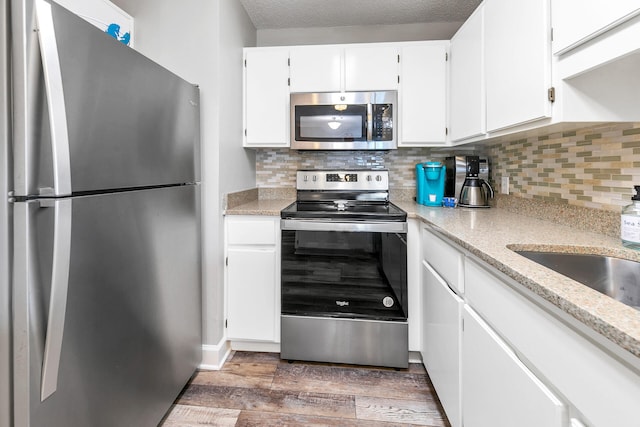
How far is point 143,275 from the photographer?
4.21ft

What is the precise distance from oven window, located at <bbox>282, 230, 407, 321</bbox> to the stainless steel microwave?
2.32ft

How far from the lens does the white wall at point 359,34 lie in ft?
8.27

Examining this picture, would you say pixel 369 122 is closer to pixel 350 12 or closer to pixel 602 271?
pixel 350 12

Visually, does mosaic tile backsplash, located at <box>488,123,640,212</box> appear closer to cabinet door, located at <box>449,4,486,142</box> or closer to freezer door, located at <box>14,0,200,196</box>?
cabinet door, located at <box>449,4,486,142</box>

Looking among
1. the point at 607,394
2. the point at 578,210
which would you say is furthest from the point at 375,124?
the point at 607,394

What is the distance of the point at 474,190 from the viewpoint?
215 centimetres

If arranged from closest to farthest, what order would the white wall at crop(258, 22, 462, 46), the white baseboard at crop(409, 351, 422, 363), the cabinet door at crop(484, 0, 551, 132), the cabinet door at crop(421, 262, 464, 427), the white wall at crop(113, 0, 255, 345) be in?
the cabinet door at crop(484, 0, 551, 132) → the cabinet door at crop(421, 262, 464, 427) → the white wall at crop(113, 0, 255, 345) → the white baseboard at crop(409, 351, 422, 363) → the white wall at crop(258, 22, 462, 46)

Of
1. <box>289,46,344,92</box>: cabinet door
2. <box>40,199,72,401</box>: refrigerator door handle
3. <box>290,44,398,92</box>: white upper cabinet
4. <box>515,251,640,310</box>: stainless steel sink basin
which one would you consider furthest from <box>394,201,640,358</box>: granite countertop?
<box>40,199,72,401</box>: refrigerator door handle

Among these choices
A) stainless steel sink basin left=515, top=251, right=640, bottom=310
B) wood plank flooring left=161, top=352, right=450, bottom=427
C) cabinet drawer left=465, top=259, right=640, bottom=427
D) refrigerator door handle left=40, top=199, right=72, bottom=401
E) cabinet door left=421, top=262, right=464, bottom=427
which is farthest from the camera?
wood plank flooring left=161, top=352, right=450, bottom=427

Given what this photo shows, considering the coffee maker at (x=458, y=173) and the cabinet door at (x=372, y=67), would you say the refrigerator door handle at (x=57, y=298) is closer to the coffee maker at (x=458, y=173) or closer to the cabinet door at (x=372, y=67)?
the cabinet door at (x=372, y=67)

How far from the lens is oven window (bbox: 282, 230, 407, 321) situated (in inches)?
72.8

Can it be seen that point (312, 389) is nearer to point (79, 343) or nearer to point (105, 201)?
point (79, 343)

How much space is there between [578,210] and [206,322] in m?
2.00

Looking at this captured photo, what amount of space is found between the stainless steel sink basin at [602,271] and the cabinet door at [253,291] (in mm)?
1375
